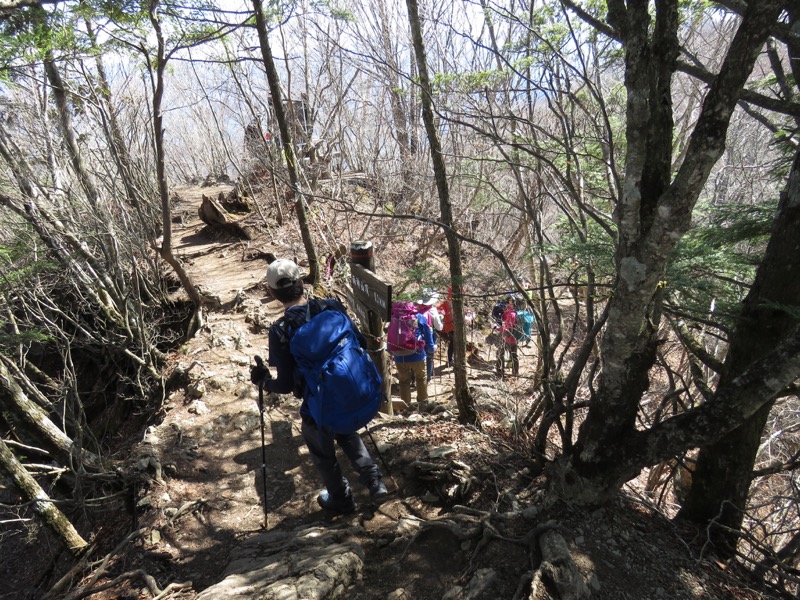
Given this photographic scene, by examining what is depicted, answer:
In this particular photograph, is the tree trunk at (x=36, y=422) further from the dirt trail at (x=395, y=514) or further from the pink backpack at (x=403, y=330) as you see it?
the pink backpack at (x=403, y=330)

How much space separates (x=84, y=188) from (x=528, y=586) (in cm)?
692

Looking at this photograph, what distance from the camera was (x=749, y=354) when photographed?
2.77 metres

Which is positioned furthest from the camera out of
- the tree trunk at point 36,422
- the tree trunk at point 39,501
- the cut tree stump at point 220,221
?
the cut tree stump at point 220,221

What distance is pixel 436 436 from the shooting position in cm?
431

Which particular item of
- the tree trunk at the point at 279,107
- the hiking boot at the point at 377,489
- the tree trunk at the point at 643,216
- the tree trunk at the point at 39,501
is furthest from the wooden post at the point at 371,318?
the tree trunk at the point at 39,501

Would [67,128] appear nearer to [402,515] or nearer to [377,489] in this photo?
[377,489]

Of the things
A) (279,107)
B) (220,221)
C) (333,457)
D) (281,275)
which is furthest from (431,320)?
(220,221)

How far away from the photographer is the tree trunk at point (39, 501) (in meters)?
3.59

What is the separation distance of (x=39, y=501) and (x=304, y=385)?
2.57 metres

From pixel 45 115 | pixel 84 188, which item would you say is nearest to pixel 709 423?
pixel 84 188

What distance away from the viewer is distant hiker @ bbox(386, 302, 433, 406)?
6379 millimetres

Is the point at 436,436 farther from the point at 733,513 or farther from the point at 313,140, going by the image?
the point at 313,140

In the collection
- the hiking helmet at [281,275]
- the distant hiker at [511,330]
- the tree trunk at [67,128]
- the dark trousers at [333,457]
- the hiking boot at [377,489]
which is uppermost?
the tree trunk at [67,128]

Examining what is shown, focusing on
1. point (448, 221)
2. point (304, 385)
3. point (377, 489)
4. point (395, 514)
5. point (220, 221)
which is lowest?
point (395, 514)
